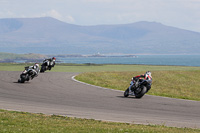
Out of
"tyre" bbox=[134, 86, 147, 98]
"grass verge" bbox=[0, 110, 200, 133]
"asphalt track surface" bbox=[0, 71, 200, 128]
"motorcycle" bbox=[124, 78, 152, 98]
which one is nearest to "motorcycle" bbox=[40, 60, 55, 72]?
"asphalt track surface" bbox=[0, 71, 200, 128]

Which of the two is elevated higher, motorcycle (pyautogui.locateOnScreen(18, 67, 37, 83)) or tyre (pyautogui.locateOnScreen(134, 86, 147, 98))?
motorcycle (pyautogui.locateOnScreen(18, 67, 37, 83))

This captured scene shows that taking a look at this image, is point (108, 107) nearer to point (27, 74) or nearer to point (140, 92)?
point (140, 92)

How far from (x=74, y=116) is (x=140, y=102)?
596 centimetres

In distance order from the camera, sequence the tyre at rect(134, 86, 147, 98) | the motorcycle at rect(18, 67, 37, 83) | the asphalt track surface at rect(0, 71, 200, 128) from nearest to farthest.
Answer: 1. the asphalt track surface at rect(0, 71, 200, 128)
2. the tyre at rect(134, 86, 147, 98)
3. the motorcycle at rect(18, 67, 37, 83)

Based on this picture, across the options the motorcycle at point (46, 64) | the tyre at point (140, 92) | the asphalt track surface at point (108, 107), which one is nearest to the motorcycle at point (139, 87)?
the tyre at point (140, 92)

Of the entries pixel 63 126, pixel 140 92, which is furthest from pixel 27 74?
pixel 63 126

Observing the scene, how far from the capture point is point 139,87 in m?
21.9

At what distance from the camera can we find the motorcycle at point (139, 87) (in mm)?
21328

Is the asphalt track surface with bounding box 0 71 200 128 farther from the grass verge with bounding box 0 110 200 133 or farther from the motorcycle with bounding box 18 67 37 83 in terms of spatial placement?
the motorcycle with bounding box 18 67 37 83

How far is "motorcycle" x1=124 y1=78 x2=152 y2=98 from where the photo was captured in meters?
21.3

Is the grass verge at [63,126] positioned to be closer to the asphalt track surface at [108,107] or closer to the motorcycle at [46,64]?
the asphalt track surface at [108,107]

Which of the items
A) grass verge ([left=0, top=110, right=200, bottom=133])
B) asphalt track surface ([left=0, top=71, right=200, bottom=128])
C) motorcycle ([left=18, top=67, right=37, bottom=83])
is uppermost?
motorcycle ([left=18, top=67, right=37, bottom=83])

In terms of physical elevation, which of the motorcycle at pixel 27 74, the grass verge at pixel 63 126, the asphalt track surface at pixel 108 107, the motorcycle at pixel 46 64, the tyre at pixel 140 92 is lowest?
the grass verge at pixel 63 126

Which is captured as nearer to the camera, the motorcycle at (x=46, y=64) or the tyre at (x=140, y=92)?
the tyre at (x=140, y=92)
